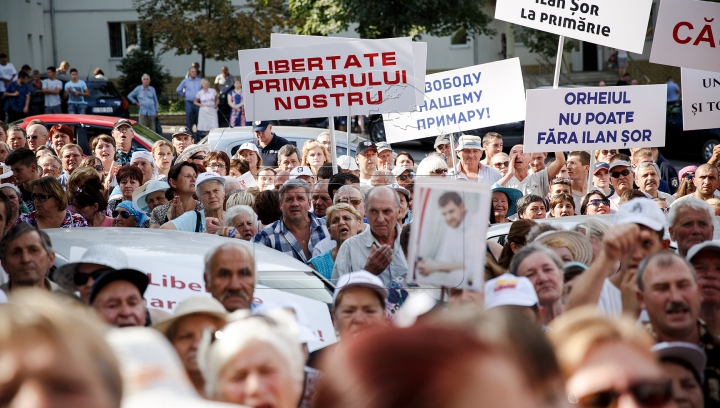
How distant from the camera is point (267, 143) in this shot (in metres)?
12.0

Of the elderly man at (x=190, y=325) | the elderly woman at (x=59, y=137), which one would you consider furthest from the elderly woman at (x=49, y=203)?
the elderly woman at (x=59, y=137)

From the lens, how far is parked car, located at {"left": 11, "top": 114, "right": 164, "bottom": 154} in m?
15.0

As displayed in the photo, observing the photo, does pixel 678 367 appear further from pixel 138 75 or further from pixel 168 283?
pixel 138 75

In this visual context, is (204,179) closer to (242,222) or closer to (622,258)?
(242,222)

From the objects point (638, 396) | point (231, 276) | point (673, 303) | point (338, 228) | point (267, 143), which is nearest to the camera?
point (638, 396)

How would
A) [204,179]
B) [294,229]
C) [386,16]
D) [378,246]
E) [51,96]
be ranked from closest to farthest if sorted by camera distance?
1. [378,246]
2. [294,229]
3. [204,179]
4. [51,96]
5. [386,16]

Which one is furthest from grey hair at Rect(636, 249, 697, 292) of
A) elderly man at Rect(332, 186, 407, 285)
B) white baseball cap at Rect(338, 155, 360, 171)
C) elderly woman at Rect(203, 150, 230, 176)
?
elderly woman at Rect(203, 150, 230, 176)

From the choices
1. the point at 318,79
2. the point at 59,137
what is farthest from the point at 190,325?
the point at 59,137

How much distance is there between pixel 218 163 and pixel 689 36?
15.4ft

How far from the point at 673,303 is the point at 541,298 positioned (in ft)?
2.65

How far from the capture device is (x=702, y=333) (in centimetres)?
366

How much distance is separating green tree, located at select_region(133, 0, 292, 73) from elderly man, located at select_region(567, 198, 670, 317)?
89.3 ft

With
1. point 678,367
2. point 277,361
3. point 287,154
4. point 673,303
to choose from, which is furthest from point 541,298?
point 287,154

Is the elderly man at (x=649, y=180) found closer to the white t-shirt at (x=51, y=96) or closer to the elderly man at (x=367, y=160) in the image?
the elderly man at (x=367, y=160)
